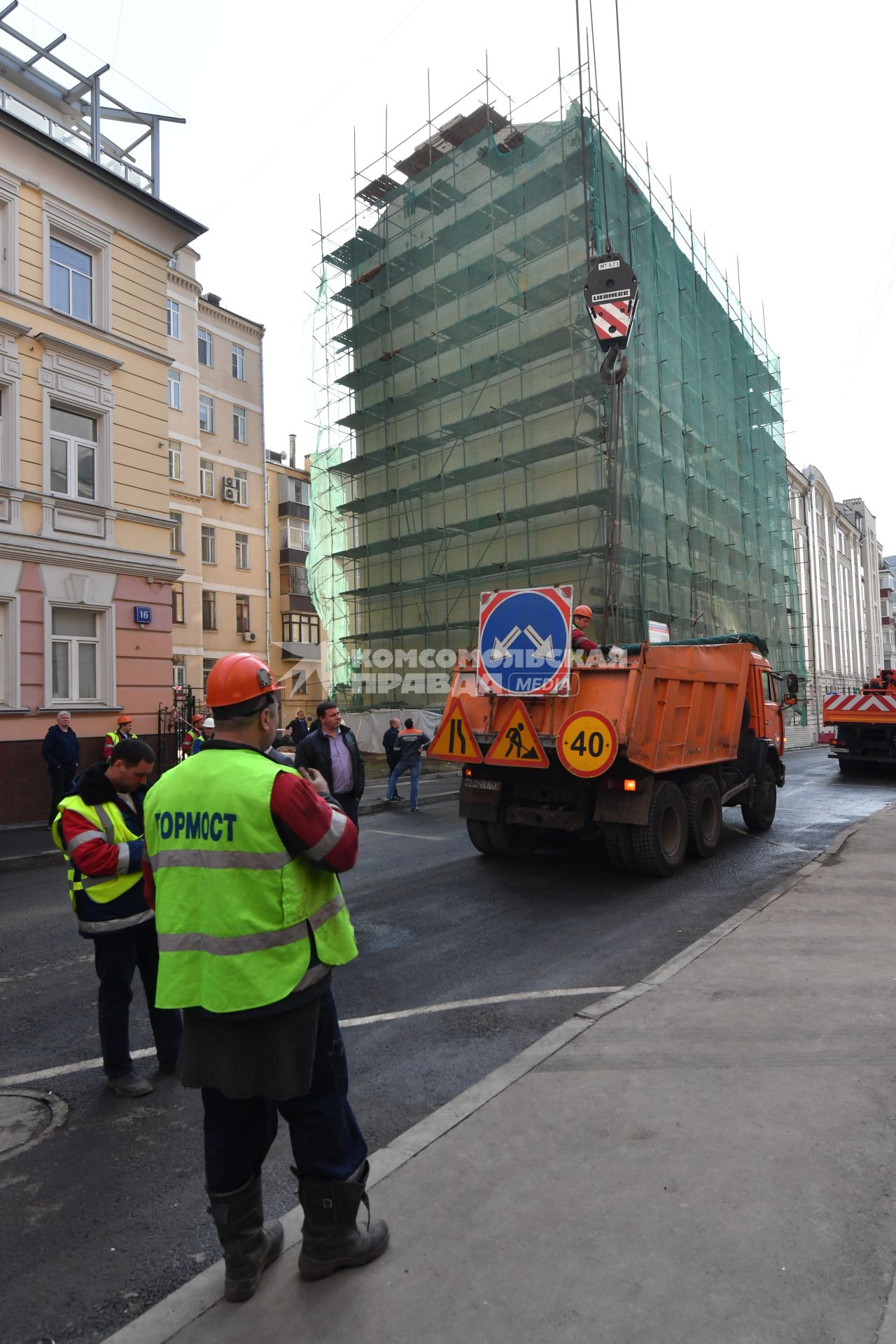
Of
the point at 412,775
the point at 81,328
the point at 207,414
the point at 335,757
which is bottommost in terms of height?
the point at 412,775

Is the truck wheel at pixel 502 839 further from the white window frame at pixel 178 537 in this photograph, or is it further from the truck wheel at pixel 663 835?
the white window frame at pixel 178 537

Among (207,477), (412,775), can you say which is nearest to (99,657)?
(412,775)

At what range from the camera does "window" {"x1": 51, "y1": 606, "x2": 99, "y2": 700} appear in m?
14.9

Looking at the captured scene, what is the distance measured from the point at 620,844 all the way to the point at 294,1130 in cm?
632

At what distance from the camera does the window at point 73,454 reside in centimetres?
1523

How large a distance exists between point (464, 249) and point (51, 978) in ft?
87.3

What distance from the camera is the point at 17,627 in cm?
1404

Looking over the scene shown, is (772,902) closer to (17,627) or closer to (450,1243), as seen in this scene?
(450,1243)

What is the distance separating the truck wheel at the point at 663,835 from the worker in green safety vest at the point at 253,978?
6102 mm

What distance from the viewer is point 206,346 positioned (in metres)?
32.1

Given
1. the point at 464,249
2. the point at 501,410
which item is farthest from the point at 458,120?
the point at 501,410

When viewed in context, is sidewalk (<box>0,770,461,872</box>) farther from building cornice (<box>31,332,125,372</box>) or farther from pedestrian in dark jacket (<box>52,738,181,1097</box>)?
building cornice (<box>31,332,125,372</box>)

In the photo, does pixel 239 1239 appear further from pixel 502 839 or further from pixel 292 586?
pixel 292 586

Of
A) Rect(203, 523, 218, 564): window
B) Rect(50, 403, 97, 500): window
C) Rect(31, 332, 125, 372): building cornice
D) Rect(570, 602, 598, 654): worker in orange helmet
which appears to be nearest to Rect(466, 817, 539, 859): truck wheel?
Rect(570, 602, 598, 654): worker in orange helmet
